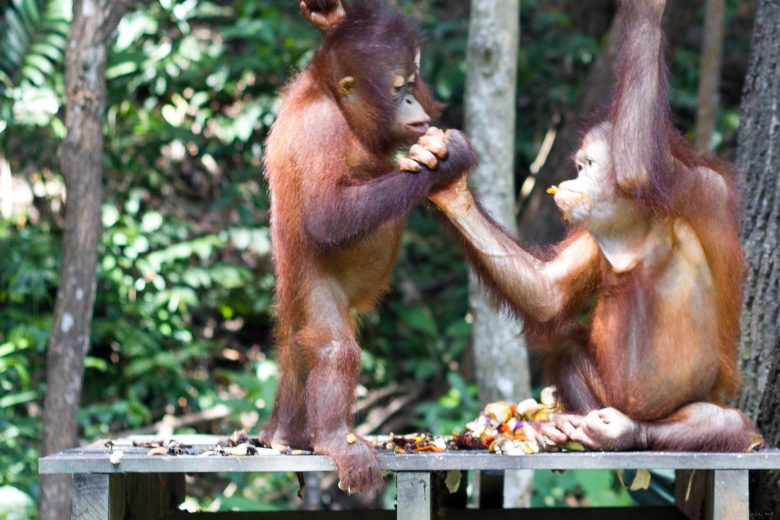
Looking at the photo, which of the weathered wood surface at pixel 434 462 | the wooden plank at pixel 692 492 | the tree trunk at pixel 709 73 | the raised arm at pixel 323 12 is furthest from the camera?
the tree trunk at pixel 709 73

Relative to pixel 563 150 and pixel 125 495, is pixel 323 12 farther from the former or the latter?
pixel 563 150

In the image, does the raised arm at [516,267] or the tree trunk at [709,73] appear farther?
the tree trunk at [709,73]

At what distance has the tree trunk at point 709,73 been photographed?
6.12 meters

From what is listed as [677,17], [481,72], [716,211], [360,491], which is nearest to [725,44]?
[677,17]

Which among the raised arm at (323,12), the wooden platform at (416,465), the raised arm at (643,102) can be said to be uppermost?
the raised arm at (323,12)

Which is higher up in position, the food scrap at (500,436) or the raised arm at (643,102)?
the raised arm at (643,102)

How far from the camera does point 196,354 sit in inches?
246

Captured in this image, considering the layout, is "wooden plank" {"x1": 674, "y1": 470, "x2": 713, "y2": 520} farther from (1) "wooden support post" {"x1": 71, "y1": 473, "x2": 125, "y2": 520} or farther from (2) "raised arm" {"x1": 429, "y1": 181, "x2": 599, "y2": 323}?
(1) "wooden support post" {"x1": 71, "y1": 473, "x2": 125, "y2": 520}

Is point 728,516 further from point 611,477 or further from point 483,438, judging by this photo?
point 611,477

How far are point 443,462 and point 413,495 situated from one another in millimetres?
116

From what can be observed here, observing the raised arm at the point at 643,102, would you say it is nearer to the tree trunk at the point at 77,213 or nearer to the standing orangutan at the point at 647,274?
the standing orangutan at the point at 647,274

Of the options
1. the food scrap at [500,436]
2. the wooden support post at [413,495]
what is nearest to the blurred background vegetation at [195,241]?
the food scrap at [500,436]

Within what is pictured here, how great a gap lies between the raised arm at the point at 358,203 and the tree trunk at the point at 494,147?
2.13 meters

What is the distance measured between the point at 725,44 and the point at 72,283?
6227 mm
